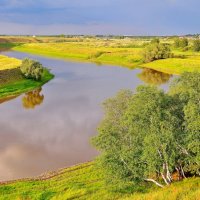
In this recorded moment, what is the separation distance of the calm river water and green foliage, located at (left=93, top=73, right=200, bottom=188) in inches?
371

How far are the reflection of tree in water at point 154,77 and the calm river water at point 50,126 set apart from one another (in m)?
4.08

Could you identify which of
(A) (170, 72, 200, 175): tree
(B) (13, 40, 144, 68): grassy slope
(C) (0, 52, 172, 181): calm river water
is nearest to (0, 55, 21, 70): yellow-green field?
(C) (0, 52, 172, 181): calm river water

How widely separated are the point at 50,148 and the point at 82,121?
847cm

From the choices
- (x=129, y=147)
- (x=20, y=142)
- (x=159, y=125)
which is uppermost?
(x=159, y=125)

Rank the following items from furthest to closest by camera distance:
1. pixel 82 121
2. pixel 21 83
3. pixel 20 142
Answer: pixel 21 83, pixel 82 121, pixel 20 142

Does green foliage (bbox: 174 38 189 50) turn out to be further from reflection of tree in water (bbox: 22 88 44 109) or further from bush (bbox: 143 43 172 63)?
reflection of tree in water (bbox: 22 88 44 109)

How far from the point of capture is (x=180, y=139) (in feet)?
53.9

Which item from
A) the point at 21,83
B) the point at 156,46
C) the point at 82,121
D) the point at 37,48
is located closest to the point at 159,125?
the point at 82,121

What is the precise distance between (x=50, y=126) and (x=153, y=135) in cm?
2149

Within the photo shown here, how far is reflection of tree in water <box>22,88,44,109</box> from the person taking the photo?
4778 centimetres

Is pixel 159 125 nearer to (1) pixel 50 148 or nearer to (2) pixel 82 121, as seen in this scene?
(1) pixel 50 148

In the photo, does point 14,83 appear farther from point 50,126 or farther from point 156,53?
point 156,53

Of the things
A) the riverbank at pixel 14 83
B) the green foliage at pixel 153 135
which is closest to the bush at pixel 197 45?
the riverbank at pixel 14 83

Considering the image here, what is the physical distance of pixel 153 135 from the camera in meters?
15.9
